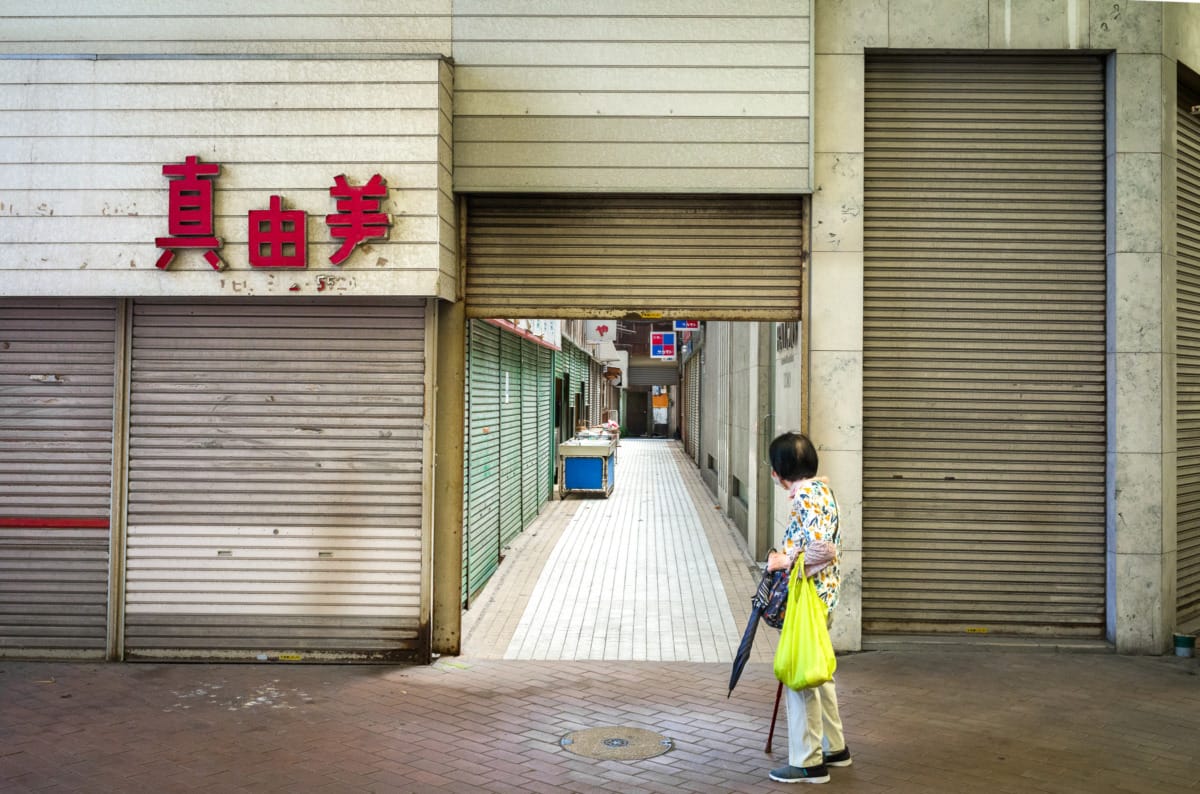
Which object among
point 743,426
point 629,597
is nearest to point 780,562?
point 629,597

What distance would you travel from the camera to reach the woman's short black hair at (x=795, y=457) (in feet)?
15.5

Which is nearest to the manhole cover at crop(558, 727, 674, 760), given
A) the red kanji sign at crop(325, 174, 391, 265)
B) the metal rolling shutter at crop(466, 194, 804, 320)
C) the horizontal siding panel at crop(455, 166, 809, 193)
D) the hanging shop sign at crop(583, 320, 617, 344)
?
the metal rolling shutter at crop(466, 194, 804, 320)

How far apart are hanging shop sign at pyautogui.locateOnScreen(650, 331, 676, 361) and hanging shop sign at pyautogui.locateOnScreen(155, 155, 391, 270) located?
72.7ft

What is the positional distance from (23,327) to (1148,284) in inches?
340

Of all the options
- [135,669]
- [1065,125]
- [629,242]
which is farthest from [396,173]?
[1065,125]

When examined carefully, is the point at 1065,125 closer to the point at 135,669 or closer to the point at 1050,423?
the point at 1050,423

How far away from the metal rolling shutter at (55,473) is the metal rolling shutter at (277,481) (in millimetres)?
266

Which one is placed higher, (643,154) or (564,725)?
(643,154)

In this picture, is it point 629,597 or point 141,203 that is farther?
point 629,597

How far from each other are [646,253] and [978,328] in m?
2.70

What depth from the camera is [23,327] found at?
22.6 feet

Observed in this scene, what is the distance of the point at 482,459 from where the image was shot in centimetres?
972

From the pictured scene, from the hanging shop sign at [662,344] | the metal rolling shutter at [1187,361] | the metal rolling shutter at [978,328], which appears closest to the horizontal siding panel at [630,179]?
the metal rolling shutter at [978,328]

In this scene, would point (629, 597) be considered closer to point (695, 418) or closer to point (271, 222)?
point (271, 222)
